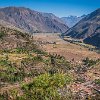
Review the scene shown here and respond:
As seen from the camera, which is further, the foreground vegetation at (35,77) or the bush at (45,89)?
the foreground vegetation at (35,77)

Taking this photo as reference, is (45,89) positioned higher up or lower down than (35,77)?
higher up

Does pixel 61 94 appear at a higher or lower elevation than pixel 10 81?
higher

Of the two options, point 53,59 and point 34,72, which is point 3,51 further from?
point 34,72

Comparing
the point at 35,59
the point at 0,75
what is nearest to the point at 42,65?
the point at 35,59

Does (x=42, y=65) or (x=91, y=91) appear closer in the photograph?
(x=91, y=91)

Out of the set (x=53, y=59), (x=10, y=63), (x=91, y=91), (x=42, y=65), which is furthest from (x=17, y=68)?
(x=91, y=91)

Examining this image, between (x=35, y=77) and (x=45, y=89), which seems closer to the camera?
(x=45, y=89)

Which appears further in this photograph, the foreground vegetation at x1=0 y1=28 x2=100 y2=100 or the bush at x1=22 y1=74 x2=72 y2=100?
the foreground vegetation at x1=0 y1=28 x2=100 y2=100

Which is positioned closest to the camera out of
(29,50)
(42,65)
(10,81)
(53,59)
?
(10,81)

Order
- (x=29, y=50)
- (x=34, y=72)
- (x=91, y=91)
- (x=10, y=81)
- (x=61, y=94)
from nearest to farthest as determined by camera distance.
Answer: (x=61, y=94), (x=91, y=91), (x=10, y=81), (x=34, y=72), (x=29, y=50)

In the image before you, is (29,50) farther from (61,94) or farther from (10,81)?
(61,94)
